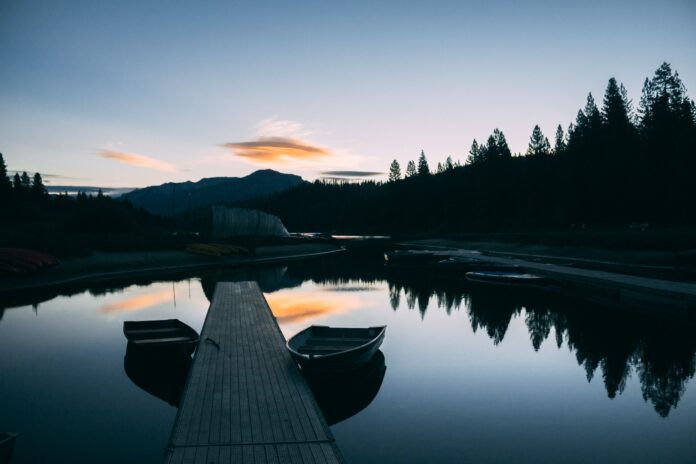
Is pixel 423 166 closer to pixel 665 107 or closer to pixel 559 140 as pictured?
pixel 559 140

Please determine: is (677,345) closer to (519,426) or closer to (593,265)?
(519,426)

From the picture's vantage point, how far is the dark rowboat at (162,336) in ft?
53.4

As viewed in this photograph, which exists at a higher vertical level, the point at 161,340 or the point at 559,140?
the point at 559,140

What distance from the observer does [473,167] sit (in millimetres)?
126875

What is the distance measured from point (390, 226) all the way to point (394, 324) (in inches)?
5232

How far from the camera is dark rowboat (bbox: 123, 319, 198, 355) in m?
16.3

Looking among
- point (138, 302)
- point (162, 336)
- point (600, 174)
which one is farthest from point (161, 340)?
point (600, 174)

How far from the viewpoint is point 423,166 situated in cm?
15862

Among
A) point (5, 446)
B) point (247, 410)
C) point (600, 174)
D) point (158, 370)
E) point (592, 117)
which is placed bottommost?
point (158, 370)

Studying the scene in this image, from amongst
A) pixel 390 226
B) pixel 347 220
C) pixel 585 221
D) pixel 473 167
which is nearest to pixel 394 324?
pixel 585 221

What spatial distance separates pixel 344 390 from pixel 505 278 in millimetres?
27323

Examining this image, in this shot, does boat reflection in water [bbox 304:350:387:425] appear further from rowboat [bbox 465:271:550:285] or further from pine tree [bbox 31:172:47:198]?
pine tree [bbox 31:172:47:198]

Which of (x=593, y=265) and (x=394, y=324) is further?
(x=593, y=265)

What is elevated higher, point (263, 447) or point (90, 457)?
point (263, 447)
